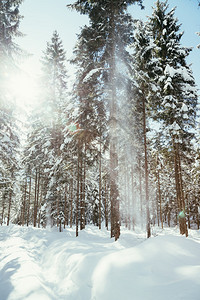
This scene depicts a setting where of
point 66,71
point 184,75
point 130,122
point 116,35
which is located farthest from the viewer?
point 66,71

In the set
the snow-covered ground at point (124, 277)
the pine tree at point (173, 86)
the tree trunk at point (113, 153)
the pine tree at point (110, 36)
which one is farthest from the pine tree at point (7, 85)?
the pine tree at point (173, 86)

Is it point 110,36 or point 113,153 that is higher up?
point 110,36

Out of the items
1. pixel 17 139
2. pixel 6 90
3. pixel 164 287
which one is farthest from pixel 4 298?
pixel 6 90

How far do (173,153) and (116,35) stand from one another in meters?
9.15

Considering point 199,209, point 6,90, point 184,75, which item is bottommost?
point 199,209

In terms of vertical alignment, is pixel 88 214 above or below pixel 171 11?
below

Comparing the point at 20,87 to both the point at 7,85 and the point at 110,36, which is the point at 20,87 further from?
the point at 110,36

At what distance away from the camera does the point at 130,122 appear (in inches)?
476

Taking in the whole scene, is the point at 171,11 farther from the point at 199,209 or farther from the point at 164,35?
the point at 199,209

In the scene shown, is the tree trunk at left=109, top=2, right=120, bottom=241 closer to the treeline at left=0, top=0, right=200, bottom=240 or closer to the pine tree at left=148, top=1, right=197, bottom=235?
the treeline at left=0, top=0, right=200, bottom=240

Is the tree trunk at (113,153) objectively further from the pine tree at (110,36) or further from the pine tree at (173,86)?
the pine tree at (173,86)

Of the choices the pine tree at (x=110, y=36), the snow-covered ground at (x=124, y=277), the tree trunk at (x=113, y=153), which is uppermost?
the pine tree at (x=110, y=36)

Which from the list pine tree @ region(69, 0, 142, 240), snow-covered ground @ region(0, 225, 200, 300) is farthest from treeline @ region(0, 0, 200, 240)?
snow-covered ground @ region(0, 225, 200, 300)

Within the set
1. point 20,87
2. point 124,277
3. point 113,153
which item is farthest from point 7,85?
point 124,277
